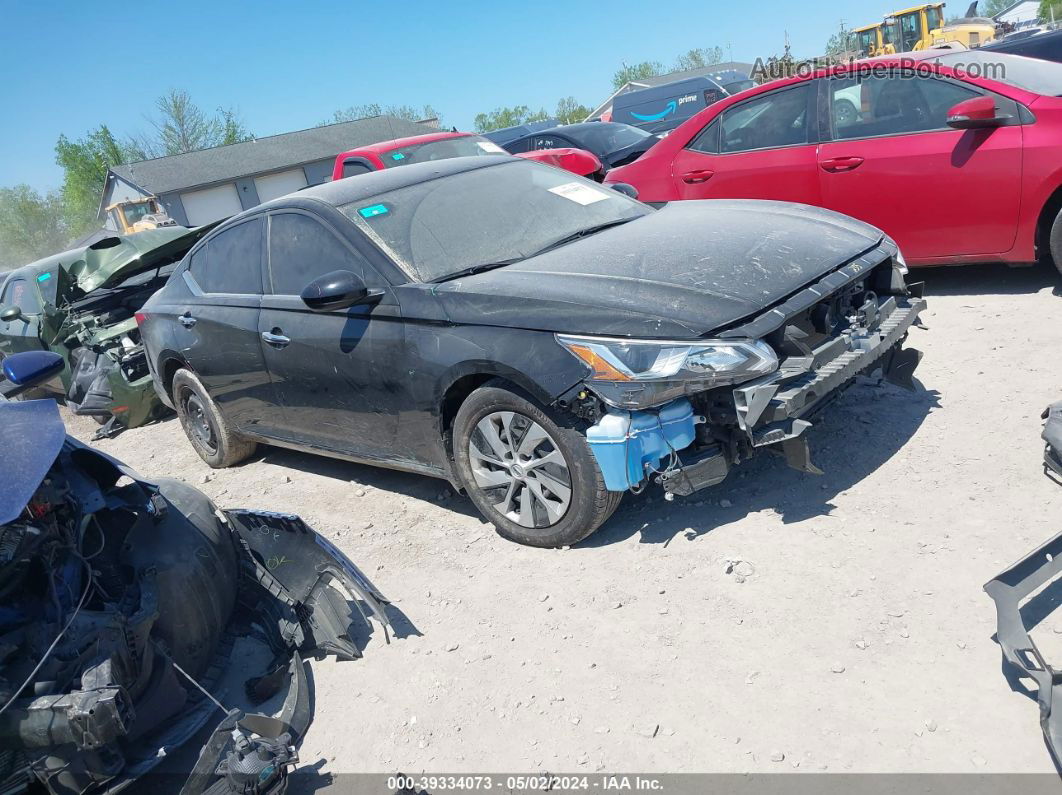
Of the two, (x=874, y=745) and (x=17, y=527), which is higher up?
(x=17, y=527)

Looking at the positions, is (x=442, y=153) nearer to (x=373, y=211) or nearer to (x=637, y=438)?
(x=373, y=211)

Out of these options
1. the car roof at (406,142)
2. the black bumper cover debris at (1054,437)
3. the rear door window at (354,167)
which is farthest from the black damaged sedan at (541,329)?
the rear door window at (354,167)

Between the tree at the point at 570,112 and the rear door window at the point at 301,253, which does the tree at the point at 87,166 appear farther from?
the rear door window at the point at 301,253

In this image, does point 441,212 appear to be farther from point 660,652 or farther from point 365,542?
point 660,652

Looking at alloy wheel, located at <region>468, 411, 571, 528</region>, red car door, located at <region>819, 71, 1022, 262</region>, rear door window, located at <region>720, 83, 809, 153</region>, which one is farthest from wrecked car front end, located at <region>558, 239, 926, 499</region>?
rear door window, located at <region>720, 83, 809, 153</region>

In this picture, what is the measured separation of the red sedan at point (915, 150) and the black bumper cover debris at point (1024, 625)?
3.69m

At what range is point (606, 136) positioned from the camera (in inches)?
574

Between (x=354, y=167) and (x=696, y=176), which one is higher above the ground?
(x=354, y=167)

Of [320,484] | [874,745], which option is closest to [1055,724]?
[874,745]

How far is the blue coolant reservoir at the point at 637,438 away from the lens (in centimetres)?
351

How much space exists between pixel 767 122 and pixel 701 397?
4.05 m

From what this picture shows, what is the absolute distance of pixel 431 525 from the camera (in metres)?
4.63

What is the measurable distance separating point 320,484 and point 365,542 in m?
1.10

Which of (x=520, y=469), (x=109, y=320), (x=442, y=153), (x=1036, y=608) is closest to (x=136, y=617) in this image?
(x=520, y=469)
